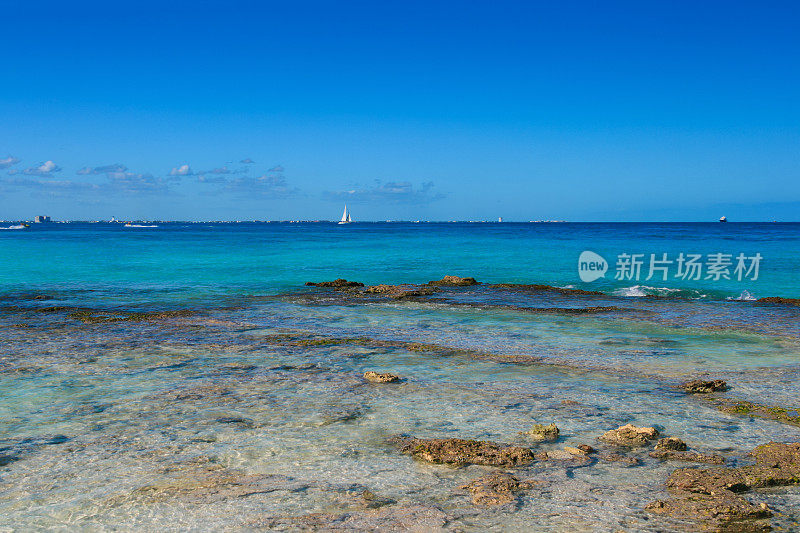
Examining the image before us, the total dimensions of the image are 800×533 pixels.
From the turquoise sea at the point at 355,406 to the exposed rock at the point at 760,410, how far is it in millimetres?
82

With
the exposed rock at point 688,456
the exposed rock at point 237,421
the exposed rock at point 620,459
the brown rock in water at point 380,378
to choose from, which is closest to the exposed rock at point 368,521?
the exposed rock at point 620,459

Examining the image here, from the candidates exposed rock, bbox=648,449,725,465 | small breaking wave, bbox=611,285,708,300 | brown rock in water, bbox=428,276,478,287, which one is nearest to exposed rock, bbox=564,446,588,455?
exposed rock, bbox=648,449,725,465

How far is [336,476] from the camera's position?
5617mm

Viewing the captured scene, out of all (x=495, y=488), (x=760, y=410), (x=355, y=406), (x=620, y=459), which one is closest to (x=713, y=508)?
(x=620, y=459)

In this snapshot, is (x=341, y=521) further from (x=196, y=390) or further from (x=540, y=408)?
(x=196, y=390)

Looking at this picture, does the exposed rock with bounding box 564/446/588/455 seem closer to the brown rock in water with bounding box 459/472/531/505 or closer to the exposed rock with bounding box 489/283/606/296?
the brown rock in water with bounding box 459/472/531/505

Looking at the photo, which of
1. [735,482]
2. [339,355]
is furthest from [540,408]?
[339,355]

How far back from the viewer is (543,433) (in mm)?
6637

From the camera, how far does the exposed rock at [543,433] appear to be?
21.6ft

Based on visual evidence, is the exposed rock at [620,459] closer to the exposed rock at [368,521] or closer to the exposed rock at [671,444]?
the exposed rock at [671,444]

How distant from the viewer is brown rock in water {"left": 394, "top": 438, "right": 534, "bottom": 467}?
586 centimetres

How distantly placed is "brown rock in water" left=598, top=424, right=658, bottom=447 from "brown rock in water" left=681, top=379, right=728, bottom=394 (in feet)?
8.42

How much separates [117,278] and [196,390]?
2471 cm

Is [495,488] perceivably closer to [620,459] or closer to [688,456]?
[620,459]
